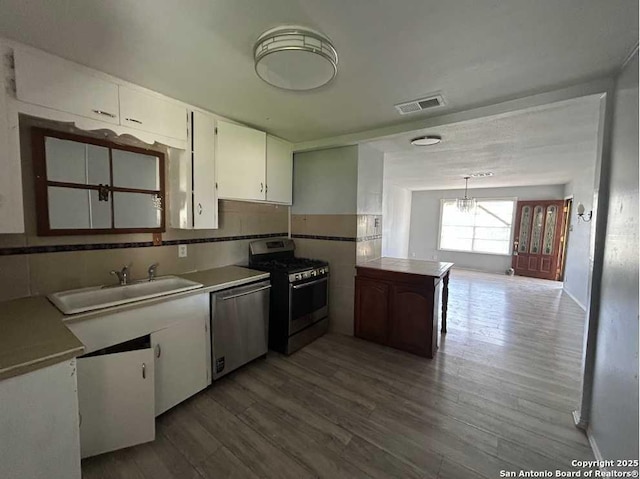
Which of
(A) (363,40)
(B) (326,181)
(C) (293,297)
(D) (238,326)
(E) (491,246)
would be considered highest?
(A) (363,40)

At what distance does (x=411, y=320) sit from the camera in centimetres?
279

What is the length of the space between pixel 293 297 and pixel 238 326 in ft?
2.02

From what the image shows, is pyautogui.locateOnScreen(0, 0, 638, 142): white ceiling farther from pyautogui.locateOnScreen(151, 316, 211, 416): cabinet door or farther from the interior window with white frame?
the interior window with white frame

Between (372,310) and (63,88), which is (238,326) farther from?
(63,88)

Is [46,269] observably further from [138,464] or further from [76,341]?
[138,464]

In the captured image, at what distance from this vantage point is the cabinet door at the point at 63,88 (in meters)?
1.45

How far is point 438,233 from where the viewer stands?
8.05 metres

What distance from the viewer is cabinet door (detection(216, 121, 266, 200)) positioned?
2447mm

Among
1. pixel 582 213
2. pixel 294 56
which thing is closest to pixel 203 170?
pixel 294 56

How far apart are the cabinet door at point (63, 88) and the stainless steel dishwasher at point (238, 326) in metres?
1.50

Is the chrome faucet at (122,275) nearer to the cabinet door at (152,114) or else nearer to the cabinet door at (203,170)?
the cabinet door at (203,170)

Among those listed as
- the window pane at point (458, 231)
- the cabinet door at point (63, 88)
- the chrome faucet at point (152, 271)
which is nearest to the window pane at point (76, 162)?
the cabinet door at point (63, 88)

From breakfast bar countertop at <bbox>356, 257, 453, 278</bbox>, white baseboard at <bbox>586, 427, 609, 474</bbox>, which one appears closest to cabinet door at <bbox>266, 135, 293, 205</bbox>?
breakfast bar countertop at <bbox>356, 257, 453, 278</bbox>

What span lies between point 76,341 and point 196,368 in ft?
3.36
